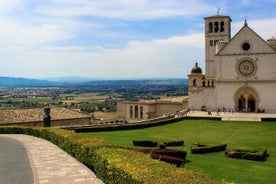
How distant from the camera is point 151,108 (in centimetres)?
6756

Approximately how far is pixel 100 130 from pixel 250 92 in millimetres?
25406

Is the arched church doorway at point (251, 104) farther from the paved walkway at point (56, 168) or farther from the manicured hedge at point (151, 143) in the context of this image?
the paved walkway at point (56, 168)

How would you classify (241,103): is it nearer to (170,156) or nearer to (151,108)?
(151,108)

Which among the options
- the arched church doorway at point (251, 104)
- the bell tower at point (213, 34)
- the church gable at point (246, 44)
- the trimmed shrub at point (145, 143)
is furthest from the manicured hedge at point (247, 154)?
the bell tower at point (213, 34)

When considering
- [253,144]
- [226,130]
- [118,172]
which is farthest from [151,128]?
[118,172]

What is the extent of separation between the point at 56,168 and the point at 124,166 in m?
5.94

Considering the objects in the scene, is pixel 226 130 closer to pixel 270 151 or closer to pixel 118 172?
pixel 270 151

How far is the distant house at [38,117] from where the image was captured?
46.6 m

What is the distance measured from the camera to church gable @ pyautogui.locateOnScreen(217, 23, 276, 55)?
2028 inches

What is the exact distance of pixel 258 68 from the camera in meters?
51.8

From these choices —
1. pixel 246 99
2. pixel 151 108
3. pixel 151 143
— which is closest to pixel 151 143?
pixel 151 143

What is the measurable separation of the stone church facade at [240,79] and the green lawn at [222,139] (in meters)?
12.6

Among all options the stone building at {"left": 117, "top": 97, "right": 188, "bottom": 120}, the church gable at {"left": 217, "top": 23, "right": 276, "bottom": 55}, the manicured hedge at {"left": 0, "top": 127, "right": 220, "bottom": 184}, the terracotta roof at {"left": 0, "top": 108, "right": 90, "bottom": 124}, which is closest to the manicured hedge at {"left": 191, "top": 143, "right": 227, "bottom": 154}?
the manicured hedge at {"left": 0, "top": 127, "right": 220, "bottom": 184}

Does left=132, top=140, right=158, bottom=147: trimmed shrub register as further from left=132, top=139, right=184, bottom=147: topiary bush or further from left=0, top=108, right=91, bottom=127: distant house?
left=0, top=108, right=91, bottom=127: distant house
